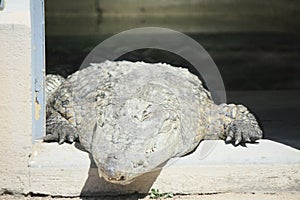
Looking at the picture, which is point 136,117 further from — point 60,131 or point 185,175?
point 60,131

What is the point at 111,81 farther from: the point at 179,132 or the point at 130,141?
the point at 130,141

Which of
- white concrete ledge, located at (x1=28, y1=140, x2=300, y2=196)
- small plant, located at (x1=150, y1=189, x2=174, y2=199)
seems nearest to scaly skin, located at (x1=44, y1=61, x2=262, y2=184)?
white concrete ledge, located at (x1=28, y1=140, x2=300, y2=196)

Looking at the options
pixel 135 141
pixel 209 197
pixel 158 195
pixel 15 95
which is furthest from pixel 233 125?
pixel 15 95

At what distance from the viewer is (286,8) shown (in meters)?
9.69

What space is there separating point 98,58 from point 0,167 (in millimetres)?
2351

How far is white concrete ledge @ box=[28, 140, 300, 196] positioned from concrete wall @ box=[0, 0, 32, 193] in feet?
0.33

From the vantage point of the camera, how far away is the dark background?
25.6 ft

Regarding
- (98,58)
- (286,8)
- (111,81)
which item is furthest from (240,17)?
(111,81)

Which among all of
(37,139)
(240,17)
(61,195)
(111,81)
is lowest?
(61,195)

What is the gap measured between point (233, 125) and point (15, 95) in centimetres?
178

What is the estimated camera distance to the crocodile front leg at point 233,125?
476 centimetres

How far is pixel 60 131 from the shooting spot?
15.5 ft

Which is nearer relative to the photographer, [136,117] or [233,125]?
[136,117]

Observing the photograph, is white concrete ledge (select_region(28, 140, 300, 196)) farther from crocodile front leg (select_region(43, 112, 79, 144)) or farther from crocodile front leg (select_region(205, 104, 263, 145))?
crocodile front leg (select_region(205, 104, 263, 145))
